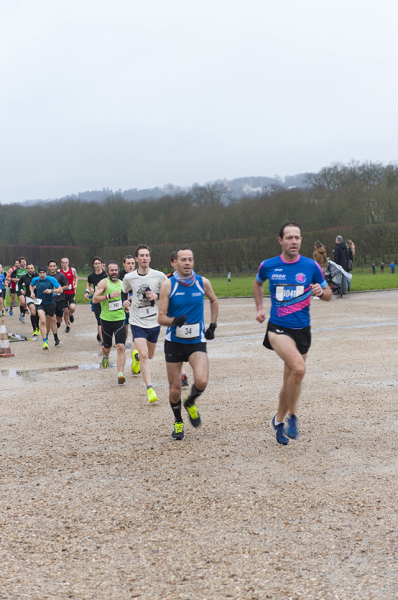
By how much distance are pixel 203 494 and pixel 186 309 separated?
2.15 m

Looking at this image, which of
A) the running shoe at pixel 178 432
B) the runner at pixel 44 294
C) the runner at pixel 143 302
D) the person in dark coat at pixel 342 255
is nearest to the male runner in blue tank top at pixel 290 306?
the running shoe at pixel 178 432

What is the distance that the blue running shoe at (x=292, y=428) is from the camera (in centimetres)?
564

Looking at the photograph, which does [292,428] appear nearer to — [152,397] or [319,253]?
[152,397]

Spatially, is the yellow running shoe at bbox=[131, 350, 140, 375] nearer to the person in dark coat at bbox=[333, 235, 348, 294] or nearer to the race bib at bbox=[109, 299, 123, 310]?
the race bib at bbox=[109, 299, 123, 310]

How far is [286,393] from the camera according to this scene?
5699mm

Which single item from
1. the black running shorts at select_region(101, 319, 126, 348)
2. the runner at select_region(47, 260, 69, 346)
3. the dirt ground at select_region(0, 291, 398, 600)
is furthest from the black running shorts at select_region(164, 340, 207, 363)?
the runner at select_region(47, 260, 69, 346)

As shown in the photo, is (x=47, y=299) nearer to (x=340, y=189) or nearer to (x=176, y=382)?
(x=176, y=382)

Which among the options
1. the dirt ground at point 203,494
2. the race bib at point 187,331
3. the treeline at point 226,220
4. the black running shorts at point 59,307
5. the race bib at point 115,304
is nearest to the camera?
the dirt ground at point 203,494

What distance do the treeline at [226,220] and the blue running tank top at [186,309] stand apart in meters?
35.0

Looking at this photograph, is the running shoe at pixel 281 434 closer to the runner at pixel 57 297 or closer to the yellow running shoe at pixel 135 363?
the yellow running shoe at pixel 135 363

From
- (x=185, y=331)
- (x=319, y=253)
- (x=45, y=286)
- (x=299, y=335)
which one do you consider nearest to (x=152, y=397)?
(x=185, y=331)

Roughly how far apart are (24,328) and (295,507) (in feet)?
51.5

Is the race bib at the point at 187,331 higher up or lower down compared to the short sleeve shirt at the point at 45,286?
lower down

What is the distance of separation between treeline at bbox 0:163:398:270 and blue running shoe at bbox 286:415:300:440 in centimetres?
3526
